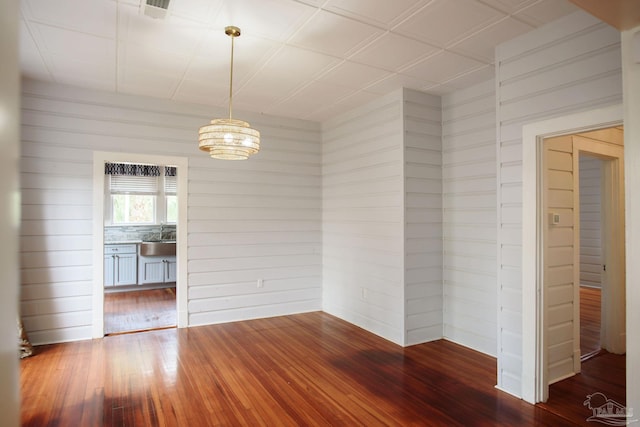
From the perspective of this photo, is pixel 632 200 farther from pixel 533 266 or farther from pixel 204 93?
pixel 204 93

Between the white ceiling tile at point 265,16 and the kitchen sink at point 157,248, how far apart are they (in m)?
5.19

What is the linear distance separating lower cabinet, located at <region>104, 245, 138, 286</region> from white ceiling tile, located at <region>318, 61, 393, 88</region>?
17.4 ft

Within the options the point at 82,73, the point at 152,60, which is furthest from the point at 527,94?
the point at 82,73

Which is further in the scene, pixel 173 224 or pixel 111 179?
pixel 173 224

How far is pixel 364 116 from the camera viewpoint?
490 cm

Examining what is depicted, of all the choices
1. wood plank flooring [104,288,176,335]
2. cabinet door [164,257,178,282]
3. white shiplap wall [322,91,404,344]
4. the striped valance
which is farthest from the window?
white shiplap wall [322,91,404,344]

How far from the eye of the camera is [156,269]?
7.31 metres

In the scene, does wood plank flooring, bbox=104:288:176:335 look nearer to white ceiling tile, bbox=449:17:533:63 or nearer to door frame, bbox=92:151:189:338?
door frame, bbox=92:151:189:338

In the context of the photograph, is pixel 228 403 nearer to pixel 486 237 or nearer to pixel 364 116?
pixel 486 237

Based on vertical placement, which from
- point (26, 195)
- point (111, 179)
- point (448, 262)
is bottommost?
point (448, 262)

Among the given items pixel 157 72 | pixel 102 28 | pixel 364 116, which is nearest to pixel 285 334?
pixel 364 116

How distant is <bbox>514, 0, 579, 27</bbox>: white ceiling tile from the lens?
2594 mm

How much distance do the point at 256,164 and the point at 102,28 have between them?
8.73 feet

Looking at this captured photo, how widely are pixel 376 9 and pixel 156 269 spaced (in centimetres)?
648
